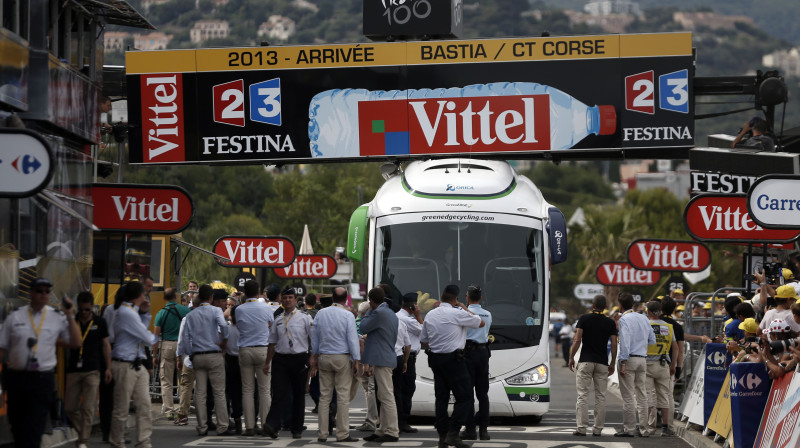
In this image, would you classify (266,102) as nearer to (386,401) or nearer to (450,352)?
(386,401)

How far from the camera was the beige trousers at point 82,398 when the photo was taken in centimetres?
1414

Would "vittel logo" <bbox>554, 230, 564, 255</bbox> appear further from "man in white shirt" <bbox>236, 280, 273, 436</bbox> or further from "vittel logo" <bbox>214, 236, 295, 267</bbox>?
"vittel logo" <bbox>214, 236, 295, 267</bbox>

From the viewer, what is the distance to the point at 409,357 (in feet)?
60.1

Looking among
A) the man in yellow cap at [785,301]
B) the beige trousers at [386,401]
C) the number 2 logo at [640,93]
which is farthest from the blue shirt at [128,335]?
the number 2 logo at [640,93]

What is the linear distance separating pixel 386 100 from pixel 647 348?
18.2 feet

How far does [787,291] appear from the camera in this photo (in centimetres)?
1435

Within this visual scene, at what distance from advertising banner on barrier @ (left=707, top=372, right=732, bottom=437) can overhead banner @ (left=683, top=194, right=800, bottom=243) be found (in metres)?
1.94

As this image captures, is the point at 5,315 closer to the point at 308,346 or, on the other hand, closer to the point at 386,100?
the point at 308,346

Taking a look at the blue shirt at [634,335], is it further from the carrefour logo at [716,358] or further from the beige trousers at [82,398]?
the beige trousers at [82,398]

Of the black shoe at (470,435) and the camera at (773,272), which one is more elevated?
the camera at (773,272)

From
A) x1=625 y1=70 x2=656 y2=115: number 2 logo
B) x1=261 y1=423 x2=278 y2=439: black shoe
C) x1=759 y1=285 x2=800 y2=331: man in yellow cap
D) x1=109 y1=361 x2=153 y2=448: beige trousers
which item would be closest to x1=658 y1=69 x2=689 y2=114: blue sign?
x1=625 y1=70 x2=656 y2=115: number 2 logo

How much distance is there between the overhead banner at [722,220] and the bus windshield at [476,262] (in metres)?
2.96

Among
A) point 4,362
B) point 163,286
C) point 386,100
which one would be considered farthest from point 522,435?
point 163,286

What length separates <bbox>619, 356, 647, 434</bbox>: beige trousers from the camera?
1797 centimetres
